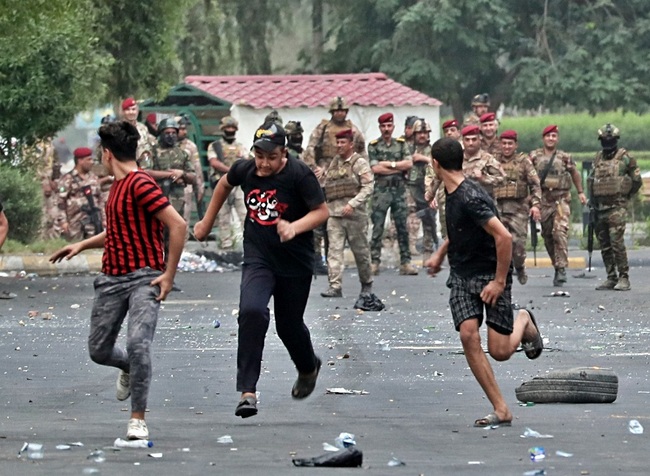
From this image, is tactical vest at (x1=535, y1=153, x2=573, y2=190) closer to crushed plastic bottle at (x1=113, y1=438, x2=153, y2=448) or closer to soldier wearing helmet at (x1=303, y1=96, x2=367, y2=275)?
soldier wearing helmet at (x1=303, y1=96, x2=367, y2=275)

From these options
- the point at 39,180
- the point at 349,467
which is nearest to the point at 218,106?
the point at 39,180

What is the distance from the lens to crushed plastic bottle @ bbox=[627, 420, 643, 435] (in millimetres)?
8969

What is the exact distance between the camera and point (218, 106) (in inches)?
1112

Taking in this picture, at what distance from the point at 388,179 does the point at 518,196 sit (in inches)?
98.0

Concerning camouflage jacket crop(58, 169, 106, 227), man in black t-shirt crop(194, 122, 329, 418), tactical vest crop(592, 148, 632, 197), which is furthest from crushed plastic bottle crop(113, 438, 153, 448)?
camouflage jacket crop(58, 169, 106, 227)

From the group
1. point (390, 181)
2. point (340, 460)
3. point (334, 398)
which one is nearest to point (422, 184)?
point (390, 181)

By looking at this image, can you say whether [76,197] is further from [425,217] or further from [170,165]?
[425,217]

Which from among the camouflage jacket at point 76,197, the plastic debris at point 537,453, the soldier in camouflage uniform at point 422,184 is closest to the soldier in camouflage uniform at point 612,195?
the soldier in camouflage uniform at point 422,184

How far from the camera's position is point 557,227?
19641 millimetres

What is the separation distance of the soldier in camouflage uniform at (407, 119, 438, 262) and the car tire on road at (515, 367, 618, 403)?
12.2m

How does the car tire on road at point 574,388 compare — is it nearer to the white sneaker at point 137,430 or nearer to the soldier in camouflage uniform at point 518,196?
the white sneaker at point 137,430

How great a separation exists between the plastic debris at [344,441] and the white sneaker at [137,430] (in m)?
0.91

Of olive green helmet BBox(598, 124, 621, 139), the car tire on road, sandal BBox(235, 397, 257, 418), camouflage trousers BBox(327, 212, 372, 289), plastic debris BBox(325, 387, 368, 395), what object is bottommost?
camouflage trousers BBox(327, 212, 372, 289)

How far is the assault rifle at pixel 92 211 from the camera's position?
904 inches
